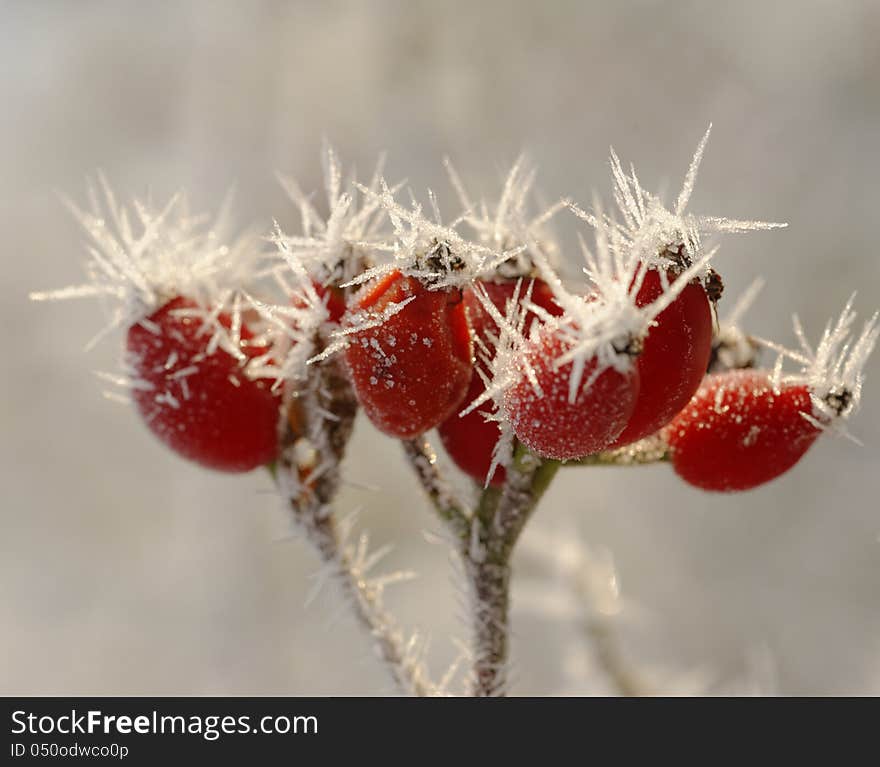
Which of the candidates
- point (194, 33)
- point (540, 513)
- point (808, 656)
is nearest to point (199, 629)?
point (540, 513)

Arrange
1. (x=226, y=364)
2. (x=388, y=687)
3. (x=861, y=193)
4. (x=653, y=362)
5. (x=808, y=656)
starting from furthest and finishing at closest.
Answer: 1. (x=861, y=193)
2. (x=808, y=656)
3. (x=388, y=687)
4. (x=226, y=364)
5. (x=653, y=362)

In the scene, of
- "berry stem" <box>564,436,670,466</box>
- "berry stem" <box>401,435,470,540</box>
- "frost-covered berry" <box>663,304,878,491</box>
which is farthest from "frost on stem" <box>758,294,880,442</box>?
"berry stem" <box>401,435,470,540</box>

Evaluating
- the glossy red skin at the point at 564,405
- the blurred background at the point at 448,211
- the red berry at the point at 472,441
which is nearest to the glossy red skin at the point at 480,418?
the red berry at the point at 472,441

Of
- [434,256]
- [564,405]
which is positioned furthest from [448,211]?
[564,405]

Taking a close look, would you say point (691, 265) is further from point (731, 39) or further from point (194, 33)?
point (194, 33)

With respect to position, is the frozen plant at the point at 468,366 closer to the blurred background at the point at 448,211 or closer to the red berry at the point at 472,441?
the red berry at the point at 472,441

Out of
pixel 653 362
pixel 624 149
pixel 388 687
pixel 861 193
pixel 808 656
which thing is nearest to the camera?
pixel 653 362

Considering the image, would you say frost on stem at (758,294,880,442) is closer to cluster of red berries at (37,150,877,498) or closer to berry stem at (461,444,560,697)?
cluster of red berries at (37,150,877,498)

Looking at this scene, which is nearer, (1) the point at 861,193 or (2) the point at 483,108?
(1) the point at 861,193
